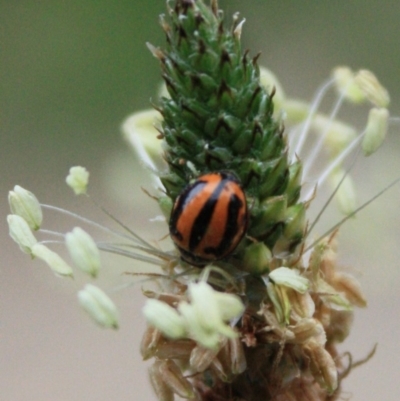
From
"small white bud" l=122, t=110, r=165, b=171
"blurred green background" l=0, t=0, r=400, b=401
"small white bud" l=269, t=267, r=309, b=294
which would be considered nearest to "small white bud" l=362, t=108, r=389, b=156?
"small white bud" l=269, t=267, r=309, b=294

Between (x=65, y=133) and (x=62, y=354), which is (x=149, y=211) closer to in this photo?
(x=62, y=354)

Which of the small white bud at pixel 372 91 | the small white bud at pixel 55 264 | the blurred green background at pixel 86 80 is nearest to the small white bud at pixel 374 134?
the small white bud at pixel 372 91

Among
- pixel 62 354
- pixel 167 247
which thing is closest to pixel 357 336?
pixel 62 354

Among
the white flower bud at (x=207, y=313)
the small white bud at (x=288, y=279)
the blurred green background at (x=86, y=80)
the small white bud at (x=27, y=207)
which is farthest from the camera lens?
the blurred green background at (x=86, y=80)

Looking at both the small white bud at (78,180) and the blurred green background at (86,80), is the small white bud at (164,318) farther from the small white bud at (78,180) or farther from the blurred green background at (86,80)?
the blurred green background at (86,80)

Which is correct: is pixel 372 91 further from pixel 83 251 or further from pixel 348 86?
pixel 83 251

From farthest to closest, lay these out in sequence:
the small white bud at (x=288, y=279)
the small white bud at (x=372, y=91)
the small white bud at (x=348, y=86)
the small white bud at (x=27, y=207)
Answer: the small white bud at (x=348, y=86) → the small white bud at (x=372, y=91) → the small white bud at (x=27, y=207) → the small white bud at (x=288, y=279)

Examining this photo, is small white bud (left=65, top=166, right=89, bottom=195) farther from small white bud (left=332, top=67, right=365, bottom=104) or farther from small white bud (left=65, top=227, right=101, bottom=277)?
small white bud (left=332, top=67, right=365, bottom=104)
